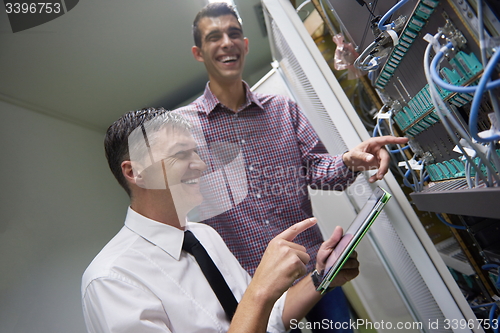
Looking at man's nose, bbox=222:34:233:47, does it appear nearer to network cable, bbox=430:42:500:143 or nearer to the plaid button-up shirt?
the plaid button-up shirt

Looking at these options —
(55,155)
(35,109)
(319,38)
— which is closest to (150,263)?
(55,155)

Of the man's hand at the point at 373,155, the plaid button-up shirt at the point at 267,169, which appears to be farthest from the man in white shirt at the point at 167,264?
the man's hand at the point at 373,155

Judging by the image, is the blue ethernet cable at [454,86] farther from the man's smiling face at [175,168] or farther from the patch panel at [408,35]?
the man's smiling face at [175,168]

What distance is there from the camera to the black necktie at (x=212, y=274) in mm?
746

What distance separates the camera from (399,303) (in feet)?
3.66

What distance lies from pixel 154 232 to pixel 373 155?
25.4 inches

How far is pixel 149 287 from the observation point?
64 centimetres

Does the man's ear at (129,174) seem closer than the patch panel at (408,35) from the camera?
No

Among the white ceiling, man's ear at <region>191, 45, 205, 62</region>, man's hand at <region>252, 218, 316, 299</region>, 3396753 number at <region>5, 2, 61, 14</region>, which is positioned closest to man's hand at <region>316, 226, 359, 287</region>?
man's hand at <region>252, 218, 316, 299</region>

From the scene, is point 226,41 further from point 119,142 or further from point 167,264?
point 167,264

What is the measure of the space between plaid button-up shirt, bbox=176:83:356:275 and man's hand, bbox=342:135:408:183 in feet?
0.28

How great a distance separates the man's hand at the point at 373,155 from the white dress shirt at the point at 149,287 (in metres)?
0.51

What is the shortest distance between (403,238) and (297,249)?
1.44 feet

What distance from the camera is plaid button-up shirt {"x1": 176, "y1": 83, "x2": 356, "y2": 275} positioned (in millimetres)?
1016
